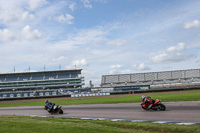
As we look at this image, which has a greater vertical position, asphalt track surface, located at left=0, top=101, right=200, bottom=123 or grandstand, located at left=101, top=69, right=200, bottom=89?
grandstand, located at left=101, top=69, right=200, bottom=89

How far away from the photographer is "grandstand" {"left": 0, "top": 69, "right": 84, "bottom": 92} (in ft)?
254

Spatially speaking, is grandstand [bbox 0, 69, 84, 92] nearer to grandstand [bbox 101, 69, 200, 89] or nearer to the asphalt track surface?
grandstand [bbox 101, 69, 200, 89]

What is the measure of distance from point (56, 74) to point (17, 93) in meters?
17.3

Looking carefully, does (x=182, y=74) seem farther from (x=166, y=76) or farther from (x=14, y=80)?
(x=14, y=80)

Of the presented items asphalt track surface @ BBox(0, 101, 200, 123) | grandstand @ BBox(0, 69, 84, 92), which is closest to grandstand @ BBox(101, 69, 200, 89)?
grandstand @ BBox(0, 69, 84, 92)

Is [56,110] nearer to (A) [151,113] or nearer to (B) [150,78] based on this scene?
(A) [151,113]

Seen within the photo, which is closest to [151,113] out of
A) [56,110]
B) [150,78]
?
[56,110]

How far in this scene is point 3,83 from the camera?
78750 mm

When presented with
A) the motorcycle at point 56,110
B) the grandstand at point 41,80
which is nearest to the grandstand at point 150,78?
the grandstand at point 41,80

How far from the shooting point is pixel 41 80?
78.6m

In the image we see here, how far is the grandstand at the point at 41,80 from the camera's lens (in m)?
77.4

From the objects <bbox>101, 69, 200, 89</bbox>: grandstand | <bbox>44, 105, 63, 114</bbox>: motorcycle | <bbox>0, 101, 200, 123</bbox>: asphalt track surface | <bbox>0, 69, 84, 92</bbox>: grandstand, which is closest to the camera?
<bbox>0, 101, 200, 123</bbox>: asphalt track surface

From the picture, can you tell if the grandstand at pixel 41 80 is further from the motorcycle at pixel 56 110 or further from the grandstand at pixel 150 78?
the motorcycle at pixel 56 110

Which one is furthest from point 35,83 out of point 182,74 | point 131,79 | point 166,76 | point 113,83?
point 182,74
